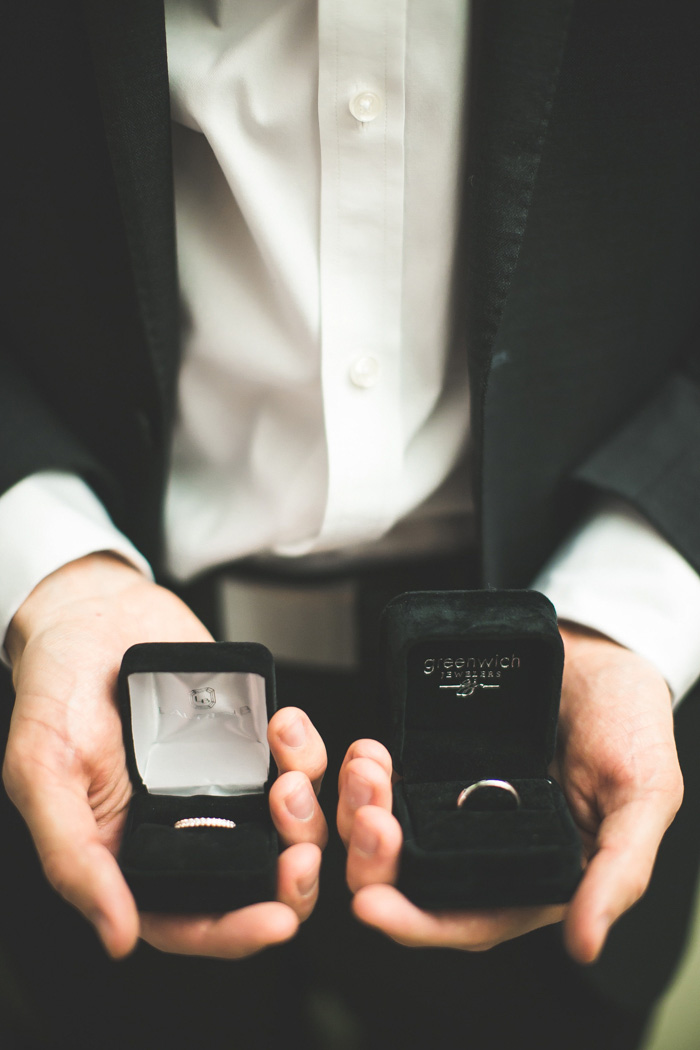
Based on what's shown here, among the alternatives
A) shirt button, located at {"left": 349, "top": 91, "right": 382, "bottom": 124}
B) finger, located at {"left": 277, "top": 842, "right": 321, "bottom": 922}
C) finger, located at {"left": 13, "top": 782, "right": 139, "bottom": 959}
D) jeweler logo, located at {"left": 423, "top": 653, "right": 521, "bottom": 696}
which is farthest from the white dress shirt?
finger, located at {"left": 277, "top": 842, "right": 321, "bottom": 922}

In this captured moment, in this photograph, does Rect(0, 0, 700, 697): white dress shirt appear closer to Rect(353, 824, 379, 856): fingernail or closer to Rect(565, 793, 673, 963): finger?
Rect(565, 793, 673, 963): finger

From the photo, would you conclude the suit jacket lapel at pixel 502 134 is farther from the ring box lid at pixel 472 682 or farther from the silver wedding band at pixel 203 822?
the silver wedding band at pixel 203 822

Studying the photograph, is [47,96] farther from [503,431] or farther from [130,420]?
[503,431]

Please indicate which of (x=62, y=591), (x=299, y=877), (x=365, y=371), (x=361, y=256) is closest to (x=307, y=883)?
(x=299, y=877)

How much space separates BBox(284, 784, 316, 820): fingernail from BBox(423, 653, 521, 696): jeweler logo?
0.19m

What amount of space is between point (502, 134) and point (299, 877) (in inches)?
28.2

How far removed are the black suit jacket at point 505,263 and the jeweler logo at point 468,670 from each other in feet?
0.49

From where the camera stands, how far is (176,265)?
0.83 meters

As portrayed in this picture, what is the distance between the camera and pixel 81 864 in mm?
598

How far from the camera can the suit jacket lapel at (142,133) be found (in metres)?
0.67

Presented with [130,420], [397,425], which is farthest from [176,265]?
[397,425]

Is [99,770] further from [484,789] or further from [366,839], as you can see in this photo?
[484,789]

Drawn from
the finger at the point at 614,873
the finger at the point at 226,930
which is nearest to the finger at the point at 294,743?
the finger at the point at 226,930

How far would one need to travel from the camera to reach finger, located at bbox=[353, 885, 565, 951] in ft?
2.03
